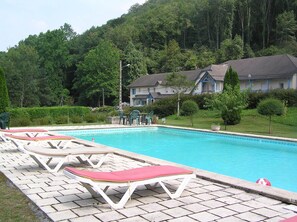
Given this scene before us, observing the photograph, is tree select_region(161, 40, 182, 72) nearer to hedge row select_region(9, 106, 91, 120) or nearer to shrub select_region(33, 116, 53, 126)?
hedge row select_region(9, 106, 91, 120)

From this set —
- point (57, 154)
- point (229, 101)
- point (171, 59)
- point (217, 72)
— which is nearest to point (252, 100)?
point (229, 101)

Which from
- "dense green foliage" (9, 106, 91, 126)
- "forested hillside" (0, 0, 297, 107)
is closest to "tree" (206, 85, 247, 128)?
"dense green foliage" (9, 106, 91, 126)

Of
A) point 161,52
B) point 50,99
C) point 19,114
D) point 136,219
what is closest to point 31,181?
point 136,219

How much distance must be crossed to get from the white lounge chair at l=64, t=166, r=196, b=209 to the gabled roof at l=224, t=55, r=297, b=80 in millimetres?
33006

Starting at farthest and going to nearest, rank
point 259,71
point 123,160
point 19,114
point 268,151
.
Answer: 1. point 259,71
2. point 19,114
3. point 268,151
4. point 123,160

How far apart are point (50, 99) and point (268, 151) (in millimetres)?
45608

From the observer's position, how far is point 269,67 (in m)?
37.7

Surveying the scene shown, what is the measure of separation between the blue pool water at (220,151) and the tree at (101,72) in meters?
34.1

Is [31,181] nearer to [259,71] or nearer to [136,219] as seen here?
[136,219]

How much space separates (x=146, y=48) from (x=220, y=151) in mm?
52914

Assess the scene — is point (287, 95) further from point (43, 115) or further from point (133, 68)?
point (133, 68)

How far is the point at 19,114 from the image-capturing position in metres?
24.1

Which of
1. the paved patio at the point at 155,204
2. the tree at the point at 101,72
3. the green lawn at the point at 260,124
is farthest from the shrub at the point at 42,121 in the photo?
the tree at the point at 101,72

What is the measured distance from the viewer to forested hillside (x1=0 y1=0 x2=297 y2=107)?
50.9 metres
